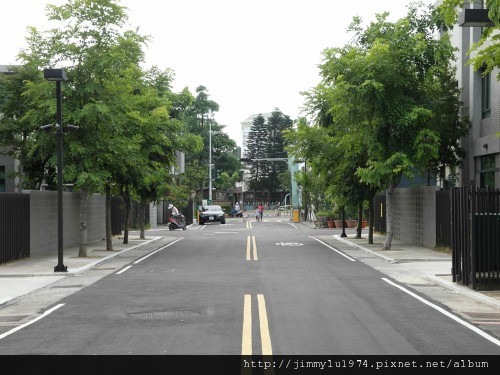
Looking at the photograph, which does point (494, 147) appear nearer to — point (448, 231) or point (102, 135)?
point (448, 231)

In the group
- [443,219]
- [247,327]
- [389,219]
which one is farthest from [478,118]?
[247,327]

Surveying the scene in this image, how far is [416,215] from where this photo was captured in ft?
93.5

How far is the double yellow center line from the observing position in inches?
328

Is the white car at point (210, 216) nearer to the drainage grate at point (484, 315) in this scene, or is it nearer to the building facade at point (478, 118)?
the building facade at point (478, 118)

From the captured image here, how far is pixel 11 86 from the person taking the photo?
1286 inches

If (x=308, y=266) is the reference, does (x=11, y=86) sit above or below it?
above

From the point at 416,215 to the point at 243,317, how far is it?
1928 centimetres

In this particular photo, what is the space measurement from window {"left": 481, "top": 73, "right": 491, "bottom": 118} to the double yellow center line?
59.0 ft

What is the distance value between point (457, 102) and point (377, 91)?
265 inches

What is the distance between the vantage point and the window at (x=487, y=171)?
26250mm

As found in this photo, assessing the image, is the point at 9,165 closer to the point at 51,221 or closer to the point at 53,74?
the point at 51,221

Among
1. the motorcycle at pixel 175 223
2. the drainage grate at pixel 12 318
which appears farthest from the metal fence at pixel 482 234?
the motorcycle at pixel 175 223

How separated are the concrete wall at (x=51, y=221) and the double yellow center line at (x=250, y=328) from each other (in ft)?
40.3
